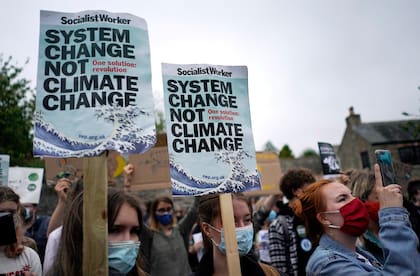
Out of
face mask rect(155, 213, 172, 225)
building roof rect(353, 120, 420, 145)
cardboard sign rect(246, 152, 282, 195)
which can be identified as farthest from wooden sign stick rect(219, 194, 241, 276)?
building roof rect(353, 120, 420, 145)

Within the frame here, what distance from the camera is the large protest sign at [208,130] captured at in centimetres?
255

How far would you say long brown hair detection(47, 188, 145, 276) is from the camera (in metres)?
2.25

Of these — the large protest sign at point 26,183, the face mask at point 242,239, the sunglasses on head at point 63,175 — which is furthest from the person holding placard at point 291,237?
the large protest sign at point 26,183

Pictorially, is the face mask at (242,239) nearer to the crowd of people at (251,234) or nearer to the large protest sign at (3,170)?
the crowd of people at (251,234)

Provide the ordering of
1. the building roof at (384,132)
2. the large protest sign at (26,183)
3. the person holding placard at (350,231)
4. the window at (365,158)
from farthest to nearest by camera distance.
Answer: the building roof at (384,132) < the window at (365,158) < the large protest sign at (26,183) < the person holding placard at (350,231)

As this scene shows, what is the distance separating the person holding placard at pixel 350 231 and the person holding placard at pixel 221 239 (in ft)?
1.49

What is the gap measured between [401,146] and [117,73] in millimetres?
34915

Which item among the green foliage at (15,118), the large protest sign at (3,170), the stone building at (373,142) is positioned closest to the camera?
the large protest sign at (3,170)

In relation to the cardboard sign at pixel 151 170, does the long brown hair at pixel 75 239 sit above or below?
below

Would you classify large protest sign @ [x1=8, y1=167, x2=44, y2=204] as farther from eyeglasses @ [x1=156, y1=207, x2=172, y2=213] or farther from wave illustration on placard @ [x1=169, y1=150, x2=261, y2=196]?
wave illustration on placard @ [x1=169, y1=150, x2=261, y2=196]

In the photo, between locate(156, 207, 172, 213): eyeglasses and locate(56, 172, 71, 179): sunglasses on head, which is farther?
locate(156, 207, 172, 213): eyeglasses

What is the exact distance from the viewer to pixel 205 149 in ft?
8.68

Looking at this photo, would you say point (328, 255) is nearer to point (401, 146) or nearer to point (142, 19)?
point (142, 19)

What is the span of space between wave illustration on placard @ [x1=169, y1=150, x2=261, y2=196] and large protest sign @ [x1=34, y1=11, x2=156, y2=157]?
351mm
